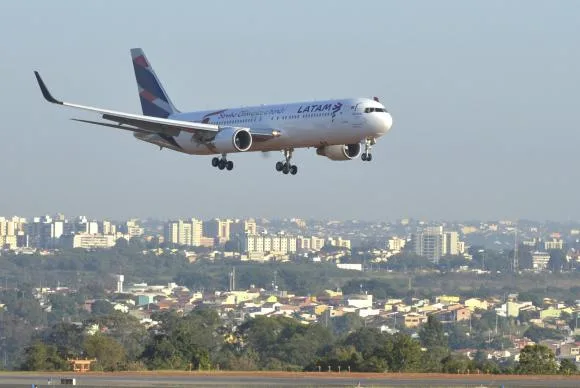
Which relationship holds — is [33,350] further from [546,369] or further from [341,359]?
[546,369]

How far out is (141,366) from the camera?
9644cm

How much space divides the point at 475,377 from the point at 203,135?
74.4 ft

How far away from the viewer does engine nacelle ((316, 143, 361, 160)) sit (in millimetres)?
88000

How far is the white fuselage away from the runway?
533 inches

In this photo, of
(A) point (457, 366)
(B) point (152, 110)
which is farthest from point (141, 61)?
(A) point (457, 366)

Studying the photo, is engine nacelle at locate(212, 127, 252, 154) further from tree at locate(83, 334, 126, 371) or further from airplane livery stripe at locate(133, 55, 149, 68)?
airplane livery stripe at locate(133, 55, 149, 68)

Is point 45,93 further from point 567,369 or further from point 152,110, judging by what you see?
point 567,369

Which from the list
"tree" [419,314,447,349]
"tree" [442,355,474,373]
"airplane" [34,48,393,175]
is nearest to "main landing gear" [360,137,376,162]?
"airplane" [34,48,393,175]

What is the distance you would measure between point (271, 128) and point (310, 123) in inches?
130

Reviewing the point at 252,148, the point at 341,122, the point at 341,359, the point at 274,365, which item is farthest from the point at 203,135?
the point at 274,365

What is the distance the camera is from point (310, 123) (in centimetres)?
8550

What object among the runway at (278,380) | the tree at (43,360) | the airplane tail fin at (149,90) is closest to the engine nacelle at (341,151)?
the runway at (278,380)

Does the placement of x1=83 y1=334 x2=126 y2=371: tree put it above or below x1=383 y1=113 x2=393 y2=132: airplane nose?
below

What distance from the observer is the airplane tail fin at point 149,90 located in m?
105
